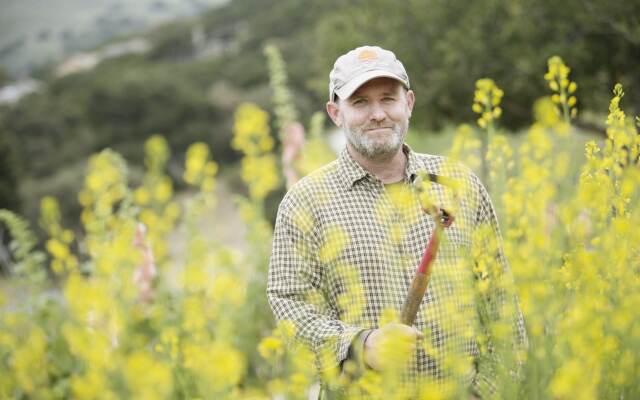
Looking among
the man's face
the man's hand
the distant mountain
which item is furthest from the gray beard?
the distant mountain

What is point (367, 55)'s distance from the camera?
241cm

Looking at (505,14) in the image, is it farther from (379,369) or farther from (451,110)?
(379,369)

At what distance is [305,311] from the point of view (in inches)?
85.0

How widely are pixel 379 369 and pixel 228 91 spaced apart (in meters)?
28.7

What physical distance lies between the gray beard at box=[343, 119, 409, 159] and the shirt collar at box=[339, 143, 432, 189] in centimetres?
6

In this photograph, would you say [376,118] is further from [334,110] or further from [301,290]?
[301,290]

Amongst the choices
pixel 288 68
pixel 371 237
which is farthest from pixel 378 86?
pixel 288 68

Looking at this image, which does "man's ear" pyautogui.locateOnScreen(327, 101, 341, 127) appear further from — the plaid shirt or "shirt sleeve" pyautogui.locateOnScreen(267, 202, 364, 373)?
"shirt sleeve" pyautogui.locateOnScreen(267, 202, 364, 373)

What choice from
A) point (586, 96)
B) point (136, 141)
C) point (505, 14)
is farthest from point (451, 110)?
point (136, 141)

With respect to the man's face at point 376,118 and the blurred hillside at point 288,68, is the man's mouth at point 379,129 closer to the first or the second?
the man's face at point 376,118

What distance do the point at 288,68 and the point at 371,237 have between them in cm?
2580

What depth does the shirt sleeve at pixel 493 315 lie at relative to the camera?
149cm

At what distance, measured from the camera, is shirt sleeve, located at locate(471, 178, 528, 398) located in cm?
149

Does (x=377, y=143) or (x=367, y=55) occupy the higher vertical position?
(x=367, y=55)
